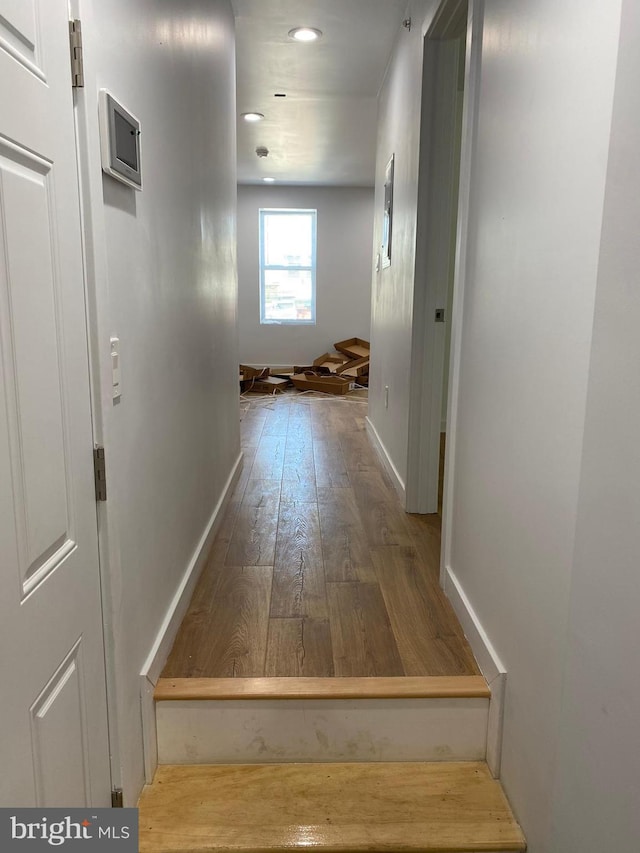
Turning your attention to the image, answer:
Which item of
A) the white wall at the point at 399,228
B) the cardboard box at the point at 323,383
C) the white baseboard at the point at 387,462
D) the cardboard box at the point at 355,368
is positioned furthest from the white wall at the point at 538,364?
the cardboard box at the point at 355,368

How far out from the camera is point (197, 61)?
2.30 m

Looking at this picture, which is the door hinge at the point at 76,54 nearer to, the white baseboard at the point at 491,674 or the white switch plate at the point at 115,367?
the white switch plate at the point at 115,367

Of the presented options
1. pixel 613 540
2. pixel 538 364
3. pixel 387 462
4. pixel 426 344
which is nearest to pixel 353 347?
pixel 387 462

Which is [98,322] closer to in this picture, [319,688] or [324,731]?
[319,688]

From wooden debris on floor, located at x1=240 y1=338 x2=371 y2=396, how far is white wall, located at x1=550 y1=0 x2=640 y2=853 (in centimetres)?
577

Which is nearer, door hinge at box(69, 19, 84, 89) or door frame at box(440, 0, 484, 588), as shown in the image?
door hinge at box(69, 19, 84, 89)

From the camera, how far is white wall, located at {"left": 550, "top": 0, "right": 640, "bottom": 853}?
978 millimetres

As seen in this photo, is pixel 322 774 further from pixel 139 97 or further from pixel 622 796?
pixel 139 97

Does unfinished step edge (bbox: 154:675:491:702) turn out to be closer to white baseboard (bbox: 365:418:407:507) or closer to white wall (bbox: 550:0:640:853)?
white wall (bbox: 550:0:640:853)

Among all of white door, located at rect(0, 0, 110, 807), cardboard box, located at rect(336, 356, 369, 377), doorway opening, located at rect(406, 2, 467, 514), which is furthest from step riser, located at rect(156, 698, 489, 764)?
cardboard box, located at rect(336, 356, 369, 377)

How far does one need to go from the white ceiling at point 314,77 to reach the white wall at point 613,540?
278cm

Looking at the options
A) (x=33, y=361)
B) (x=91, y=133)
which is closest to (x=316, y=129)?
(x=91, y=133)

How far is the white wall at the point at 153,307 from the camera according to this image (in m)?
1.28

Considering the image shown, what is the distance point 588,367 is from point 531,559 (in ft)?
1.64
